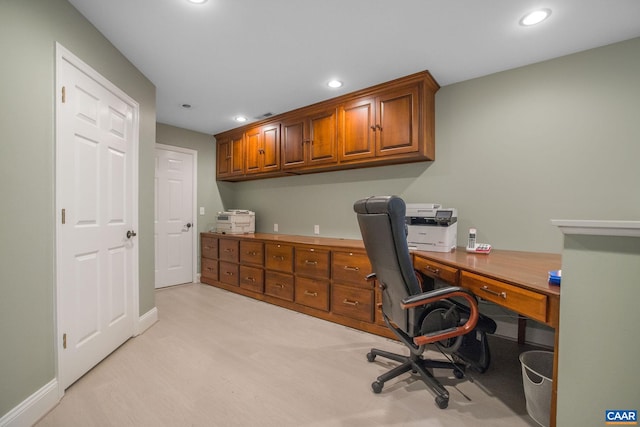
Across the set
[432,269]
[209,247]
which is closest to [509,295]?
[432,269]

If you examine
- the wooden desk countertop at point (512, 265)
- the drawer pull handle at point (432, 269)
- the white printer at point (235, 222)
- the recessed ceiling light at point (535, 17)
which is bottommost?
the drawer pull handle at point (432, 269)

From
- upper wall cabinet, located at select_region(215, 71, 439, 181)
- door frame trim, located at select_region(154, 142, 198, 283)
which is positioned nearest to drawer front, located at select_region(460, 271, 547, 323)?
upper wall cabinet, located at select_region(215, 71, 439, 181)

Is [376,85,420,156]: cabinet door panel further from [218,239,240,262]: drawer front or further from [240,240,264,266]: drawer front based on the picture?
[218,239,240,262]: drawer front

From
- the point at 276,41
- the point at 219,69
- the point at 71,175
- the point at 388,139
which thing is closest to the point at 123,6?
the point at 219,69

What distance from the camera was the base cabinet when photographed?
106 inches

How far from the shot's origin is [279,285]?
3.37m

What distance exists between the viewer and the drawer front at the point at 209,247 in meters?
4.23

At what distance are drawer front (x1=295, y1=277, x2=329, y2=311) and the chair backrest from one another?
4.25 feet

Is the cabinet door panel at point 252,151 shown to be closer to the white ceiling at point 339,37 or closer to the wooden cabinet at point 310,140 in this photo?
the wooden cabinet at point 310,140

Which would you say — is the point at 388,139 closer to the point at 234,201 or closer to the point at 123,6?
the point at 123,6

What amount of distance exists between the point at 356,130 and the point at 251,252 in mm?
2080

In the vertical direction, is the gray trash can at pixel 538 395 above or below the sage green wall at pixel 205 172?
below

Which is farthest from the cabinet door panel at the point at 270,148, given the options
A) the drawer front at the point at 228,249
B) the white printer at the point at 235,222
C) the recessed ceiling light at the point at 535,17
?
the recessed ceiling light at the point at 535,17

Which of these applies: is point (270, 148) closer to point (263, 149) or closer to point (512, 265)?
point (263, 149)
